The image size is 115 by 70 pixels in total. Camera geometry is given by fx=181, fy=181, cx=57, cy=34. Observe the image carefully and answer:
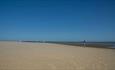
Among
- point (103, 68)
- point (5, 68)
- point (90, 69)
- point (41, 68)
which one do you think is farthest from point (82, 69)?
point (5, 68)

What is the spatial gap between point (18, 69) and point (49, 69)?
102cm

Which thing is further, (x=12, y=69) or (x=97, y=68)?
(x=97, y=68)

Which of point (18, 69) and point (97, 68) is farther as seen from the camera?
point (97, 68)

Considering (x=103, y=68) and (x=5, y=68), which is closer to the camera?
(x=5, y=68)

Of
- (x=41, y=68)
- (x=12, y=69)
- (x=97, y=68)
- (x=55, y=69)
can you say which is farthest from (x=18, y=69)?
(x=97, y=68)

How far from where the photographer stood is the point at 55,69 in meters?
6.16

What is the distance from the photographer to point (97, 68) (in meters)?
6.48

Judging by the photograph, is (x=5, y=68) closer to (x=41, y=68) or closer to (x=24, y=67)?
(x=24, y=67)

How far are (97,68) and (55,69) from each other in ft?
5.02

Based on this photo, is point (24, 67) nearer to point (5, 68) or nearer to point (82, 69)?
point (5, 68)

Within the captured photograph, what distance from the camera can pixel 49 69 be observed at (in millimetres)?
6090

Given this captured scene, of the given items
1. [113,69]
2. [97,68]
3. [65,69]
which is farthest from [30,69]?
[113,69]

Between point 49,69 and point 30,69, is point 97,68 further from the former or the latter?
point 30,69

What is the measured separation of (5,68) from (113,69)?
12.2 feet
